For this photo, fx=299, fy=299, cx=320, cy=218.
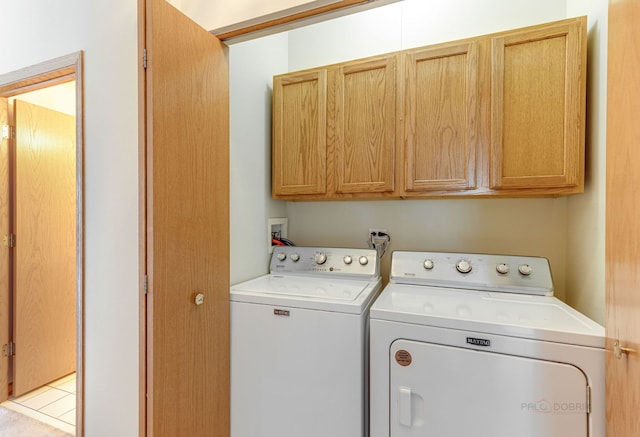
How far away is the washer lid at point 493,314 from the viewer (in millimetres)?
1013

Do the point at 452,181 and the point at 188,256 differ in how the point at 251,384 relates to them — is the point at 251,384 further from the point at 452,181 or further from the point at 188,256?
the point at 452,181

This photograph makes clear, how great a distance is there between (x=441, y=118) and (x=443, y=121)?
0.07 feet

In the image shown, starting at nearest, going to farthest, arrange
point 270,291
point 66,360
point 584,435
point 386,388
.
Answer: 1. point 584,435
2. point 386,388
3. point 270,291
4. point 66,360

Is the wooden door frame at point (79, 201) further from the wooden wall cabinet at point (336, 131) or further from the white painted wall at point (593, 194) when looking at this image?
the white painted wall at point (593, 194)

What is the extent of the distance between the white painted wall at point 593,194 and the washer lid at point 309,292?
97cm

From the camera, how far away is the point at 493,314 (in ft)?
3.86

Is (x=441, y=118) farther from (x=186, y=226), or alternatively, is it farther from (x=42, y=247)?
(x=42, y=247)

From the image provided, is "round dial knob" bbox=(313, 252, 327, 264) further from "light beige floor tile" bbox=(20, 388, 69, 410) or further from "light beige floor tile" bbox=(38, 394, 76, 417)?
"light beige floor tile" bbox=(20, 388, 69, 410)

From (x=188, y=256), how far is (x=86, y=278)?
2.40ft

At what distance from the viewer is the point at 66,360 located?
238cm

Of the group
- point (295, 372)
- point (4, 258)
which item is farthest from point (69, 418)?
point (295, 372)

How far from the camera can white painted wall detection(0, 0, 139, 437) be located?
141 centimetres

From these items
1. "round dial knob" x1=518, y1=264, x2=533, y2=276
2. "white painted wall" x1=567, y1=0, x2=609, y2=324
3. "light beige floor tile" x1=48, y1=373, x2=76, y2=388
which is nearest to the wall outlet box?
"round dial knob" x1=518, y1=264, x2=533, y2=276

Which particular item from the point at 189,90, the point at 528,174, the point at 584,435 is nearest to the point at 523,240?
the point at 528,174
